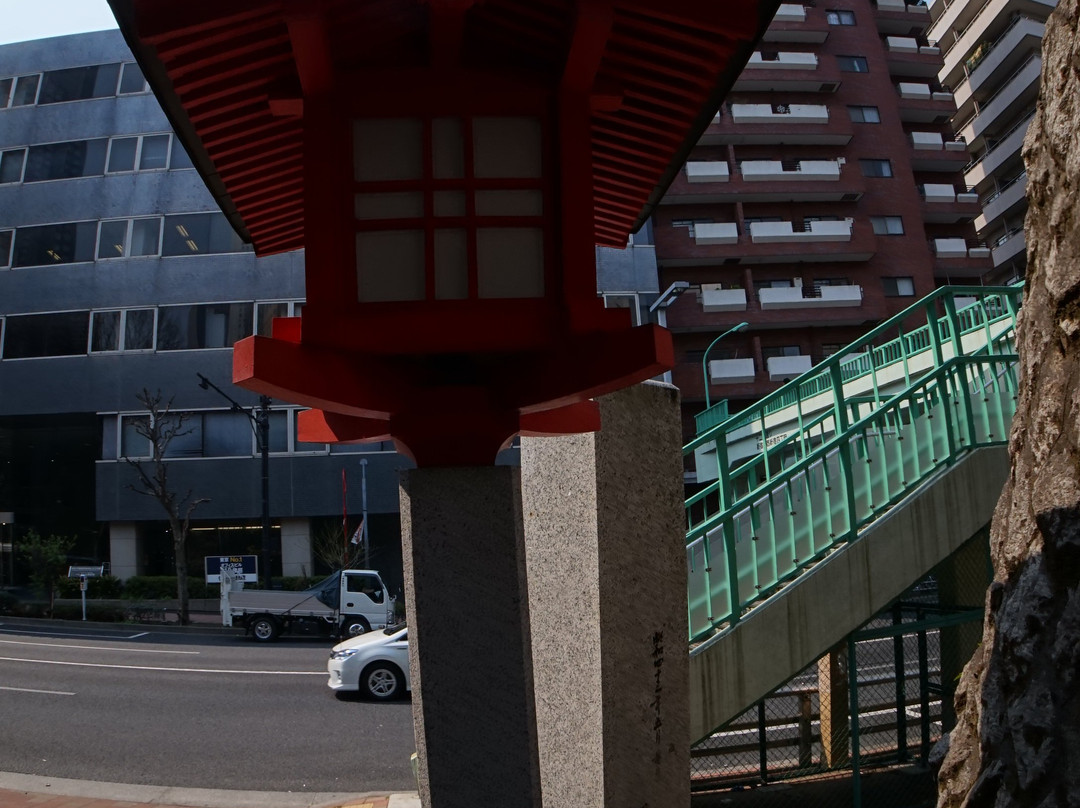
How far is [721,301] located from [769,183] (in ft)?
20.4

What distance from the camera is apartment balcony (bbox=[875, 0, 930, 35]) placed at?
156 feet

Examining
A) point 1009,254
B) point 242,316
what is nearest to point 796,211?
point 1009,254

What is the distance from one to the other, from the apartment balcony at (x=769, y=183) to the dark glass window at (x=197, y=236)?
61.6ft

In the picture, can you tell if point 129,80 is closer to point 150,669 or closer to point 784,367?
point 150,669

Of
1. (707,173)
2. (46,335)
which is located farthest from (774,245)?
(46,335)

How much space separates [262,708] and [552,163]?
12.7 m

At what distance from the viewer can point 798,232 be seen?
41750 millimetres

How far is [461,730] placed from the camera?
3730 millimetres

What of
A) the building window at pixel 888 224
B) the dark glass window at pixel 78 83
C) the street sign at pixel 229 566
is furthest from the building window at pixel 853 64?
the street sign at pixel 229 566

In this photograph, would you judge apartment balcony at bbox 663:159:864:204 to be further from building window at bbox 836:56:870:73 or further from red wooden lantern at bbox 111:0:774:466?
red wooden lantern at bbox 111:0:774:466

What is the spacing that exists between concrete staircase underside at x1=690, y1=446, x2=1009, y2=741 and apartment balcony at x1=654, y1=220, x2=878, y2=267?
1307 inches

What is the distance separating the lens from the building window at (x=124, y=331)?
34625 mm

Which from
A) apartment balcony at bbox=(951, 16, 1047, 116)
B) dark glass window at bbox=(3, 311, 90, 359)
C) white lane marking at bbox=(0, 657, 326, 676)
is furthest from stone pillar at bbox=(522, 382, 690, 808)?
apartment balcony at bbox=(951, 16, 1047, 116)

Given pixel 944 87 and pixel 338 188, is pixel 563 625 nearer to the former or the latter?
pixel 338 188
